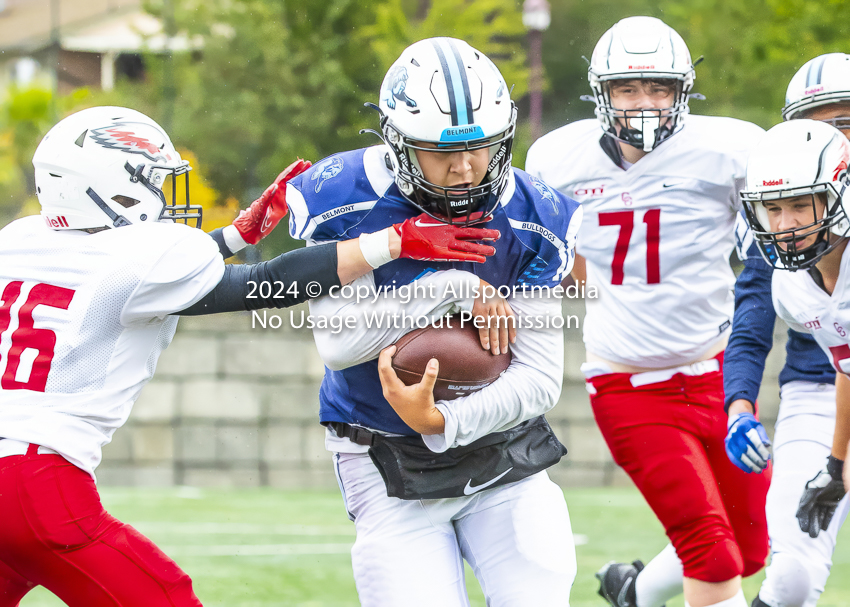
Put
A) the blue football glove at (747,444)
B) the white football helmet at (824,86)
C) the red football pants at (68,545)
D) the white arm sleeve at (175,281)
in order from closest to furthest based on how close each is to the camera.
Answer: the red football pants at (68,545), the white arm sleeve at (175,281), the blue football glove at (747,444), the white football helmet at (824,86)

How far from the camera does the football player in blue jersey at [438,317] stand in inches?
96.5

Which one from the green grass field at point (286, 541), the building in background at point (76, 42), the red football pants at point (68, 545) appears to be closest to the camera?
the red football pants at point (68, 545)

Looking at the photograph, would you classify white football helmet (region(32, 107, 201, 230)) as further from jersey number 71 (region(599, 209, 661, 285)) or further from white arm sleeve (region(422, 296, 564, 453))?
jersey number 71 (region(599, 209, 661, 285))


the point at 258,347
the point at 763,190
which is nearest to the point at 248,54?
the point at 258,347

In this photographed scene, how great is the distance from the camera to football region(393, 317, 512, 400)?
247cm

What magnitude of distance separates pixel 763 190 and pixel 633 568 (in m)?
1.68

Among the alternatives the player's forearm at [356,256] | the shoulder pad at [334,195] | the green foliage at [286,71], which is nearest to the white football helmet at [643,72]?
the shoulder pad at [334,195]

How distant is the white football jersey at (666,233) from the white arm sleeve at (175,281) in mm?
1692

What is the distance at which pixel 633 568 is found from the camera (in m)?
3.99

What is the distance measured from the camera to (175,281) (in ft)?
8.06

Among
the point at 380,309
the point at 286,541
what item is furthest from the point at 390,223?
the point at 286,541

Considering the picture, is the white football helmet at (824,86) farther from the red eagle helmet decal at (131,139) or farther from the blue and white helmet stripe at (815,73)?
the red eagle helmet decal at (131,139)

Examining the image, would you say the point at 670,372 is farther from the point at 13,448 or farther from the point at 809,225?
the point at 13,448

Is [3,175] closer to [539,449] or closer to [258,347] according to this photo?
[258,347]
